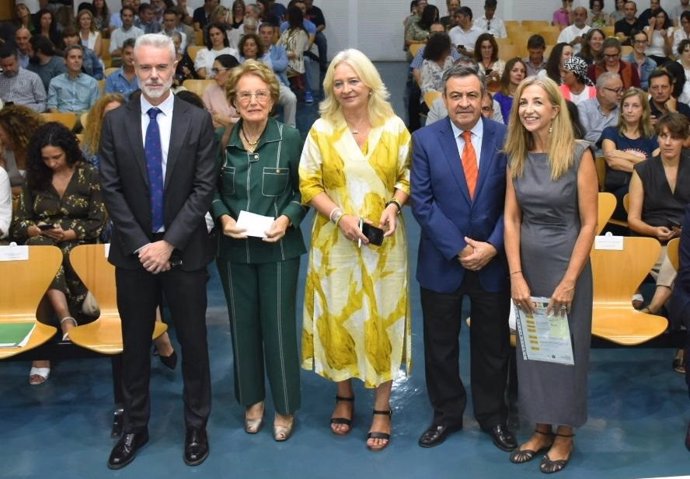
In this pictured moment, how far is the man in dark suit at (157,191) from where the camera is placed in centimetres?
360

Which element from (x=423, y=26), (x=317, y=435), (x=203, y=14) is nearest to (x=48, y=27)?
(x=203, y=14)

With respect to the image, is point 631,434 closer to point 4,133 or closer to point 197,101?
point 197,101

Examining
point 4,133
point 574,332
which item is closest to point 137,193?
point 574,332

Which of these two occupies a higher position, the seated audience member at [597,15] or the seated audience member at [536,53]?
the seated audience member at [597,15]

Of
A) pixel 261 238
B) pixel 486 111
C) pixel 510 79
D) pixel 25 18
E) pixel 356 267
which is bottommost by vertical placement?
pixel 356 267

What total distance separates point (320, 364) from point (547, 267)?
3.33ft

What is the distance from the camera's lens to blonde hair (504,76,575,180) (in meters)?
3.56

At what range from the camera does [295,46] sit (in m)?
10.6

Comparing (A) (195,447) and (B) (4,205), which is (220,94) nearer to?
(B) (4,205)

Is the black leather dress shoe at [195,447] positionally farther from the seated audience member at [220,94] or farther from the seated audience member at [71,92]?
the seated audience member at [71,92]

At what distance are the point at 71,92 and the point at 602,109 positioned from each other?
4347mm

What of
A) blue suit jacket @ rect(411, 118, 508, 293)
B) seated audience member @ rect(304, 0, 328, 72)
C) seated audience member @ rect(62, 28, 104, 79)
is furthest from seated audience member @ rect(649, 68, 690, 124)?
seated audience member @ rect(304, 0, 328, 72)

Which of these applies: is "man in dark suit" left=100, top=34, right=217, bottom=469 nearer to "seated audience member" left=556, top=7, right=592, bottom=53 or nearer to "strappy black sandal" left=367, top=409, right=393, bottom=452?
"strappy black sandal" left=367, top=409, right=393, bottom=452

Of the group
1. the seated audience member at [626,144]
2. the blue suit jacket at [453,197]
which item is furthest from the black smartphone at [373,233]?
the seated audience member at [626,144]
